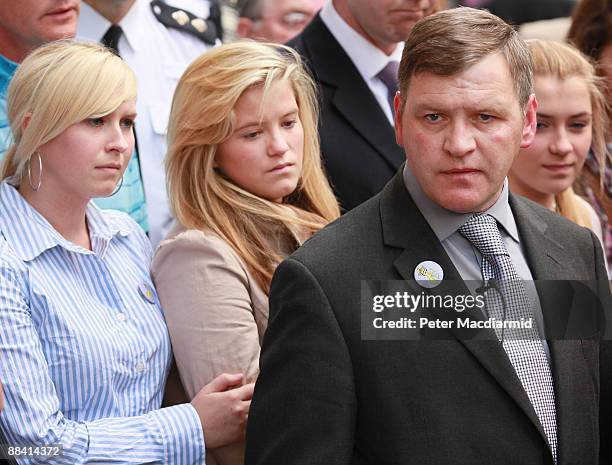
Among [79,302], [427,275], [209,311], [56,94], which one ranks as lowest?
[209,311]

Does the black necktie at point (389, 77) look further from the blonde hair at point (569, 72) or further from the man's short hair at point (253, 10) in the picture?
the man's short hair at point (253, 10)

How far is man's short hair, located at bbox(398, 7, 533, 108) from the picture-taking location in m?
2.59

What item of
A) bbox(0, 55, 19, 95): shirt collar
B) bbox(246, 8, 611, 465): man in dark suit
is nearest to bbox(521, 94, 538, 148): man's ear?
bbox(246, 8, 611, 465): man in dark suit

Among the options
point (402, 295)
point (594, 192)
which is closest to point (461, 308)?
point (402, 295)

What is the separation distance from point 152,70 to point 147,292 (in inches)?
51.7

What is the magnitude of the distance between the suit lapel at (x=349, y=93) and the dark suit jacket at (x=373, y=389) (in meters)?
1.43

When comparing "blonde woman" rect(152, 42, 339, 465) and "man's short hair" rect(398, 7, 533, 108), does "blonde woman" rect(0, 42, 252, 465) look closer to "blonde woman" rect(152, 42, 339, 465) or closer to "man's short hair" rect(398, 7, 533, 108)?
"blonde woman" rect(152, 42, 339, 465)

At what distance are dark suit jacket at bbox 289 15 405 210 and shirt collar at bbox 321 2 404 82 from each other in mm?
33

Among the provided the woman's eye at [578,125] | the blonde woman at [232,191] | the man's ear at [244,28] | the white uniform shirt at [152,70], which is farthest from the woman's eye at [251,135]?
the man's ear at [244,28]

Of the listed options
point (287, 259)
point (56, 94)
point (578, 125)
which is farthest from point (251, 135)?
point (578, 125)

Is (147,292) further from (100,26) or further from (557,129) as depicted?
(557,129)

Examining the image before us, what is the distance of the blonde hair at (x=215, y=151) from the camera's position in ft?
10.9

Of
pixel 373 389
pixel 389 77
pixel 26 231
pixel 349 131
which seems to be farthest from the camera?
pixel 389 77

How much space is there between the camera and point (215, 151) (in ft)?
11.2
